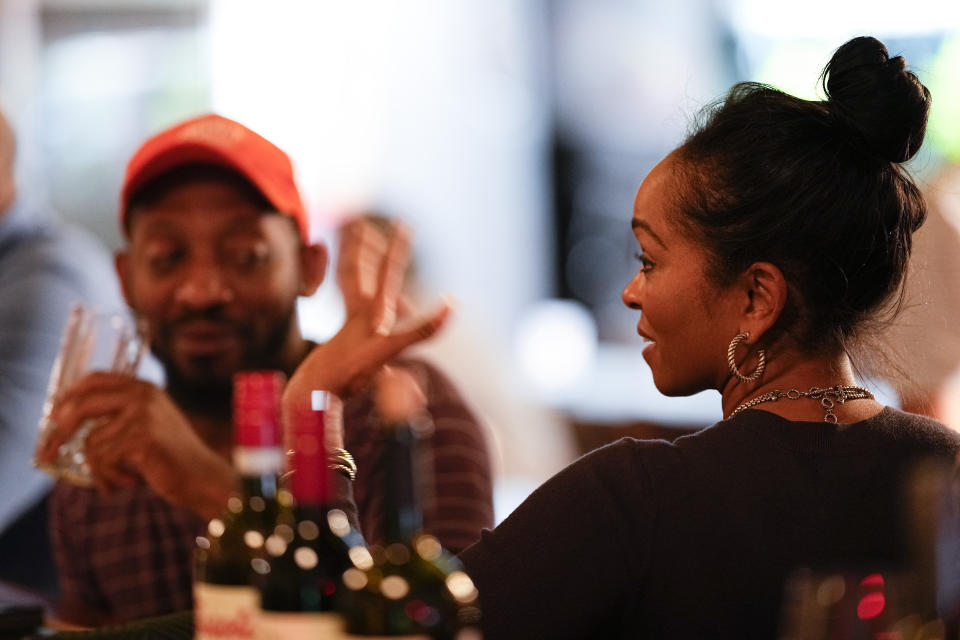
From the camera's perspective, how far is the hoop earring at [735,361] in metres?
1.33

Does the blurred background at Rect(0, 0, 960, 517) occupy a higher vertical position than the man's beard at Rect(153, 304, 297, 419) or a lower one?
higher

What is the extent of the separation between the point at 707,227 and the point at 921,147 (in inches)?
11.3

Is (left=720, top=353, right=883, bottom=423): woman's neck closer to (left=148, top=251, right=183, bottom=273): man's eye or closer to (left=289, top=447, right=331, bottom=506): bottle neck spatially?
(left=289, top=447, right=331, bottom=506): bottle neck

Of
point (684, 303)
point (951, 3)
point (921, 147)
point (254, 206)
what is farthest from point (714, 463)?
point (951, 3)

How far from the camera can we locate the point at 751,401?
131 cm

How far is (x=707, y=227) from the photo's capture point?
1336 millimetres

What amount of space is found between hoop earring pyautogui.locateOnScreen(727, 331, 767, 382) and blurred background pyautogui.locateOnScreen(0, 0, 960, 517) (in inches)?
154

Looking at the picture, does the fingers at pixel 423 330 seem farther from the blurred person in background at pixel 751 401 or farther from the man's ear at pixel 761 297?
the man's ear at pixel 761 297

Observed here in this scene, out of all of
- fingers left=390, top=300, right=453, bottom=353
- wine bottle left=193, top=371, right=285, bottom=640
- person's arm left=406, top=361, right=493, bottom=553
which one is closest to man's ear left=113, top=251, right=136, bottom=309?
person's arm left=406, top=361, right=493, bottom=553

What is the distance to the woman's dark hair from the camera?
1.31m

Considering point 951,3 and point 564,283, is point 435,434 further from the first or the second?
point 564,283

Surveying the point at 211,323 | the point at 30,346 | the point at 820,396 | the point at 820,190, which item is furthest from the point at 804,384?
the point at 30,346

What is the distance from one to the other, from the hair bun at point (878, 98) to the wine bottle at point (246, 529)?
2.57ft

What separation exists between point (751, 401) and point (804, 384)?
63 mm
